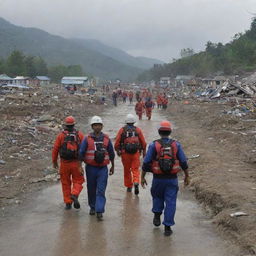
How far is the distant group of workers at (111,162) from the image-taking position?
6.12 metres

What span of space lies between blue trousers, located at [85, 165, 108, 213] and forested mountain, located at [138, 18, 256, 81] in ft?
213

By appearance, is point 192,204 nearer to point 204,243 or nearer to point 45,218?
point 204,243

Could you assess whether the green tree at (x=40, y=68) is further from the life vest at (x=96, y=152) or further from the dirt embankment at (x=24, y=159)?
the life vest at (x=96, y=152)

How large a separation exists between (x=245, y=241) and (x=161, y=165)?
149 cm

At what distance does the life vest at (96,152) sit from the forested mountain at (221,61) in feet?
213

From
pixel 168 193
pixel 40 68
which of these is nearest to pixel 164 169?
pixel 168 193

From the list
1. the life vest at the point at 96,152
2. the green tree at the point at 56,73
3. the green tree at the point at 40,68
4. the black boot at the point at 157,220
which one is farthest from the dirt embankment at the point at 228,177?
the green tree at the point at 56,73

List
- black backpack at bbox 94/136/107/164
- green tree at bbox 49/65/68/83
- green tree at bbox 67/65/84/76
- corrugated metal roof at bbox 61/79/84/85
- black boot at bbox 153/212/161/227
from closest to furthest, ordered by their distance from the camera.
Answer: black boot at bbox 153/212/161/227
black backpack at bbox 94/136/107/164
corrugated metal roof at bbox 61/79/84/85
green tree at bbox 49/65/68/83
green tree at bbox 67/65/84/76

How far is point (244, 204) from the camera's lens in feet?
22.7

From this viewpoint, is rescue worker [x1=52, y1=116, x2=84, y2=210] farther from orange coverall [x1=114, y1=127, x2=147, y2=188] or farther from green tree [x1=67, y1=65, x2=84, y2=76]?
green tree [x1=67, y1=65, x2=84, y2=76]

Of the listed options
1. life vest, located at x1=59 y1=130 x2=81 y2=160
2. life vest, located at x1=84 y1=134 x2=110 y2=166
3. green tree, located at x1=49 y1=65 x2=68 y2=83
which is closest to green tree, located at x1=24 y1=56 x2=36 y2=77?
green tree, located at x1=49 y1=65 x2=68 y2=83

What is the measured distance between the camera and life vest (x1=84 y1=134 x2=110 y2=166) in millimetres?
6832

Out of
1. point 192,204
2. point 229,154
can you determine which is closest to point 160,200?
point 192,204

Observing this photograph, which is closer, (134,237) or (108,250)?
(108,250)
